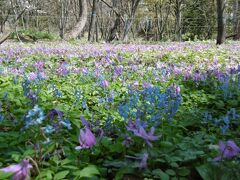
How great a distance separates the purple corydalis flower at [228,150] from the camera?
189 cm

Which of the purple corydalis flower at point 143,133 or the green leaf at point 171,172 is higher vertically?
the purple corydalis flower at point 143,133

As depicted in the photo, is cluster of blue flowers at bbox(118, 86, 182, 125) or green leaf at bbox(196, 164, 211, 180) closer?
green leaf at bbox(196, 164, 211, 180)

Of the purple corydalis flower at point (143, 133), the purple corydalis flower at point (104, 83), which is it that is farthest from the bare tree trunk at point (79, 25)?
the purple corydalis flower at point (143, 133)

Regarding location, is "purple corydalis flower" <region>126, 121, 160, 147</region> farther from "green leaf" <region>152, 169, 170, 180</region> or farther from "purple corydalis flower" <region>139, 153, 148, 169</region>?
"green leaf" <region>152, 169, 170, 180</region>

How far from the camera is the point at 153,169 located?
219cm

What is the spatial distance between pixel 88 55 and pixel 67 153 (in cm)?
615

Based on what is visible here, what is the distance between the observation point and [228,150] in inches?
75.8

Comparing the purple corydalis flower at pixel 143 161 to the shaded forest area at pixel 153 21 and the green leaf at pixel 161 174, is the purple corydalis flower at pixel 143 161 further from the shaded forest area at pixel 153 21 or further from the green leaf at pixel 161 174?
the shaded forest area at pixel 153 21

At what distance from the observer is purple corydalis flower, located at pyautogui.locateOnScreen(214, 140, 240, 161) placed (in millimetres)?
1893

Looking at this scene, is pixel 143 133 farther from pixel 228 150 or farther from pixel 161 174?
pixel 228 150

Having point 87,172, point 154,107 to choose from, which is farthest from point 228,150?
point 154,107

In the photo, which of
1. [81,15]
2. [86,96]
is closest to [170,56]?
[86,96]

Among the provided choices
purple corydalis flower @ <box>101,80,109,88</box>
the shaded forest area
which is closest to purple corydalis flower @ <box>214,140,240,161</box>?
purple corydalis flower @ <box>101,80,109,88</box>

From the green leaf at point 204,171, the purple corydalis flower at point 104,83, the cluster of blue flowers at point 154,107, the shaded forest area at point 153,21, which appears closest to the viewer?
the green leaf at point 204,171
